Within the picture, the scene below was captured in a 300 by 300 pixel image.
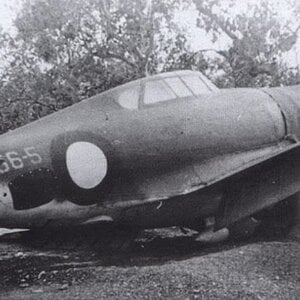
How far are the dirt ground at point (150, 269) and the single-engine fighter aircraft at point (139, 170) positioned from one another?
0.41 m

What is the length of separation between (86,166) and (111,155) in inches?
11.8

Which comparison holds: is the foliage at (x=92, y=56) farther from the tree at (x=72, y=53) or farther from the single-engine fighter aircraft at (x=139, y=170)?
the single-engine fighter aircraft at (x=139, y=170)

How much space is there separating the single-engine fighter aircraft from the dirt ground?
0.41m

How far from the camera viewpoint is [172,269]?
17.1 ft

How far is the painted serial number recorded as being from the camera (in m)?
6.01

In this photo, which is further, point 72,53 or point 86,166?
point 72,53

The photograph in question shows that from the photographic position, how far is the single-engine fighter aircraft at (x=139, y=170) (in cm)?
606

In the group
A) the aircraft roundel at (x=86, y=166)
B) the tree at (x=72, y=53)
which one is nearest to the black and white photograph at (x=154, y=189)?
the aircraft roundel at (x=86, y=166)

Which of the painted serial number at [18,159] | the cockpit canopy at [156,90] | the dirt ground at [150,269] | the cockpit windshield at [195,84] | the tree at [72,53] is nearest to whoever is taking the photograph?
the dirt ground at [150,269]

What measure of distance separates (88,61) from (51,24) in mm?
1311

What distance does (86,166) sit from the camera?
6.08 meters

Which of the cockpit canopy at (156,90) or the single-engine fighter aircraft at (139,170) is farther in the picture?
the cockpit canopy at (156,90)

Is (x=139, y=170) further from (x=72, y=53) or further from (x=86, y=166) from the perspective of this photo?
(x=72, y=53)

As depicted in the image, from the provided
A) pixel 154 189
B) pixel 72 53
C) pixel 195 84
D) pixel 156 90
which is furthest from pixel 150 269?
pixel 72 53
